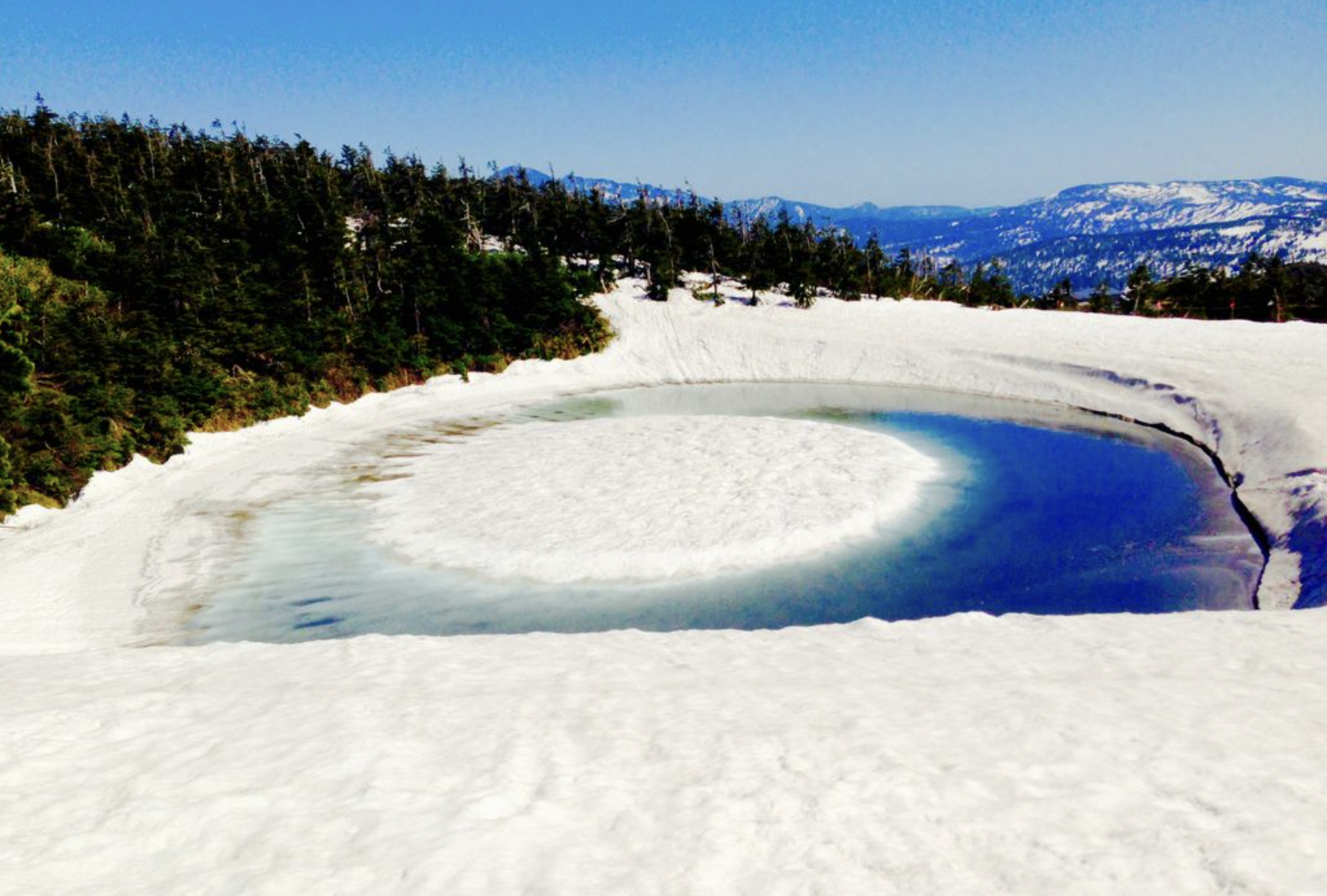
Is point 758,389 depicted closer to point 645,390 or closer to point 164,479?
point 645,390

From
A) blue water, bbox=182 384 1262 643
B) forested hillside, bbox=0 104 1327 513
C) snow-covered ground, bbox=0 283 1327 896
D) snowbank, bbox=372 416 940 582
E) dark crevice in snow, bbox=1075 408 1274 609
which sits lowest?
dark crevice in snow, bbox=1075 408 1274 609

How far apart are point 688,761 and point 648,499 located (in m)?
19.0

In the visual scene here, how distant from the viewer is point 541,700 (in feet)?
37.9

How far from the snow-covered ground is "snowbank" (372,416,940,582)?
7622mm

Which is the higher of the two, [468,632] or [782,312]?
[782,312]

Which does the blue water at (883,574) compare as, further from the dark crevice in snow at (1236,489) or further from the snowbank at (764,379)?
the snowbank at (764,379)

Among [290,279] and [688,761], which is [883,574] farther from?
[290,279]

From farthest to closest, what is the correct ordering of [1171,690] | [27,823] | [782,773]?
[1171,690] < [782,773] < [27,823]

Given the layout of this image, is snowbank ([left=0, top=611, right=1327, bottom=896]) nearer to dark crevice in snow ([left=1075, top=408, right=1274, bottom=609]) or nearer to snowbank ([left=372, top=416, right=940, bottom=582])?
snowbank ([left=372, top=416, right=940, bottom=582])

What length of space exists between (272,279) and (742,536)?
5286 centimetres

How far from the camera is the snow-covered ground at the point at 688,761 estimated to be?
7.17 meters

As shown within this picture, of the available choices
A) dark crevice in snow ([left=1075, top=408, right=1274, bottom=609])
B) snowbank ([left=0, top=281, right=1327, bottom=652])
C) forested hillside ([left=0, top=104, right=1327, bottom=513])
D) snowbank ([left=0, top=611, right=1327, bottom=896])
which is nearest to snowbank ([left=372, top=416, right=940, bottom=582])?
snowbank ([left=0, top=281, right=1327, bottom=652])

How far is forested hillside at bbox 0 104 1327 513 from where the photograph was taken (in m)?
36.7

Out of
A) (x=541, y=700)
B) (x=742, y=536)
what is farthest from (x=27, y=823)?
(x=742, y=536)
